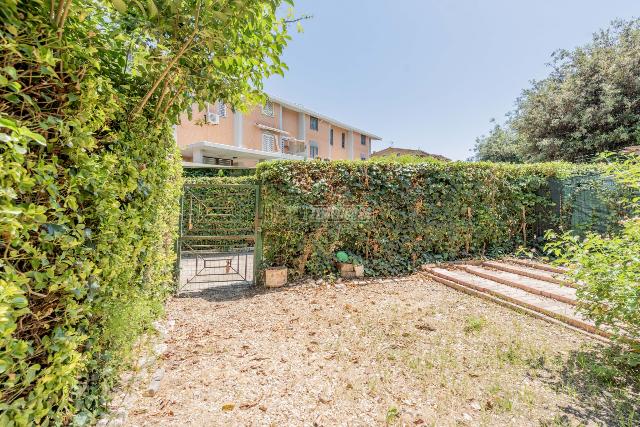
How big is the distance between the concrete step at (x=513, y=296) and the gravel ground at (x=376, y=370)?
28cm

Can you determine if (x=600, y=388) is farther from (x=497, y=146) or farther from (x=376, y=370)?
(x=497, y=146)

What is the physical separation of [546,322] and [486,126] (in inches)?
1372

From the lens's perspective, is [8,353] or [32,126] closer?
[8,353]

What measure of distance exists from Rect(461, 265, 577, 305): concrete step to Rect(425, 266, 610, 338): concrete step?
0.21 feet

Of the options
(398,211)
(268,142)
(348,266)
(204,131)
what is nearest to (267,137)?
(268,142)

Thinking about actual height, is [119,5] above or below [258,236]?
above

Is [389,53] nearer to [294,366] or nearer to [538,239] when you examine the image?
[538,239]

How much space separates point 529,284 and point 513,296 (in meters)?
0.87

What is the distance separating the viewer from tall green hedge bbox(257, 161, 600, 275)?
6816mm

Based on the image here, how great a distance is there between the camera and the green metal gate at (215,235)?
674 cm

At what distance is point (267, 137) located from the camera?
25109mm

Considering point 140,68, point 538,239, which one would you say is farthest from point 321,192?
point 538,239

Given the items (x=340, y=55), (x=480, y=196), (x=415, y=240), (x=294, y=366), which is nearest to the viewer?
(x=294, y=366)

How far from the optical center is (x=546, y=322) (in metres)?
4.66
